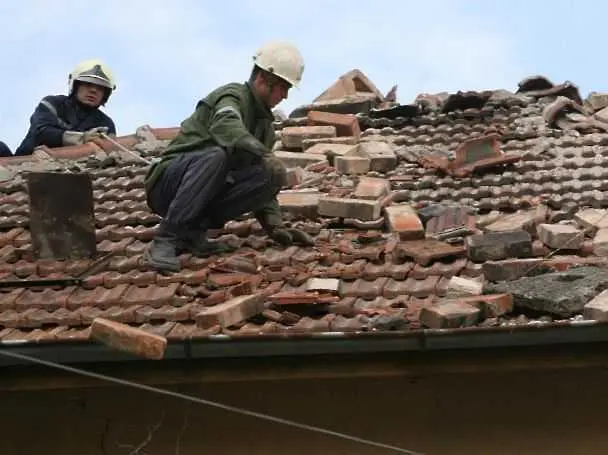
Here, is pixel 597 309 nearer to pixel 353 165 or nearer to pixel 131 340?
pixel 131 340

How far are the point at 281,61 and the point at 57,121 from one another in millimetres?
4179

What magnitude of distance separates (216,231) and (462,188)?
1.79 m

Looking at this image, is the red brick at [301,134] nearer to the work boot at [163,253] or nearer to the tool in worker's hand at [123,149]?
the tool in worker's hand at [123,149]

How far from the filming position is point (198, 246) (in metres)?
7.72

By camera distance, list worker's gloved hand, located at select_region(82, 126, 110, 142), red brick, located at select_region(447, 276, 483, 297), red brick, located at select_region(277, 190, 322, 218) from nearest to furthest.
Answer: red brick, located at select_region(447, 276, 483, 297) → red brick, located at select_region(277, 190, 322, 218) → worker's gloved hand, located at select_region(82, 126, 110, 142)

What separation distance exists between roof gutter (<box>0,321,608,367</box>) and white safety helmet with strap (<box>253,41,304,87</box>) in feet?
7.17

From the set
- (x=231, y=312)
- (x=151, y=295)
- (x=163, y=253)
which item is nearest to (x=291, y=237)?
(x=163, y=253)

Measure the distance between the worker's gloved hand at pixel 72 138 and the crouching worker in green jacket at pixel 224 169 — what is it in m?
3.17

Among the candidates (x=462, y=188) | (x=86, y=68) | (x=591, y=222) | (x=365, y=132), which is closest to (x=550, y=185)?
(x=462, y=188)

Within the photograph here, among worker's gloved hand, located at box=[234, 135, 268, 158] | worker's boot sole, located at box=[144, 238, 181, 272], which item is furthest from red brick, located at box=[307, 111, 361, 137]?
worker's boot sole, located at box=[144, 238, 181, 272]

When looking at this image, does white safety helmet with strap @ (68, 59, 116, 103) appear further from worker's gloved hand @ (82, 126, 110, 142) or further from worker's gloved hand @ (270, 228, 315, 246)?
worker's gloved hand @ (270, 228, 315, 246)

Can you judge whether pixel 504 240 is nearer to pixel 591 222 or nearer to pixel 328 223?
pixel 591 222

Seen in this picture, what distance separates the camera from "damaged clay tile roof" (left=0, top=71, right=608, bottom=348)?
20.8 ft

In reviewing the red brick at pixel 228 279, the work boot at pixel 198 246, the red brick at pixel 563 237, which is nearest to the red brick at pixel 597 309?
the red brick at pixel 563 237
